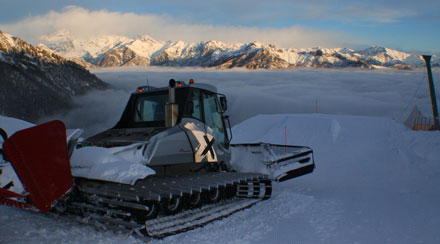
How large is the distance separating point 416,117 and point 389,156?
1219 centimetres

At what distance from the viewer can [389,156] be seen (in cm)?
1565

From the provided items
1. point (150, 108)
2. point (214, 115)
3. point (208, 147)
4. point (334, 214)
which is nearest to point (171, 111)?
point (208, 147)

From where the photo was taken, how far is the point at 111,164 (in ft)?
15.6

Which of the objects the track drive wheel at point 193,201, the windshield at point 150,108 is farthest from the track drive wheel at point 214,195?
the windshield at point 150,108

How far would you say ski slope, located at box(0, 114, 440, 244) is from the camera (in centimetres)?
504

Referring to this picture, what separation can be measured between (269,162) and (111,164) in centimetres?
422

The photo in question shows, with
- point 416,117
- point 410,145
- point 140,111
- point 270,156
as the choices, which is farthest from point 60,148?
point 416,117

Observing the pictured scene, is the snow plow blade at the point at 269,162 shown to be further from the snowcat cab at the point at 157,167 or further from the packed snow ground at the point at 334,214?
the packed snow ground at the point at 334,214

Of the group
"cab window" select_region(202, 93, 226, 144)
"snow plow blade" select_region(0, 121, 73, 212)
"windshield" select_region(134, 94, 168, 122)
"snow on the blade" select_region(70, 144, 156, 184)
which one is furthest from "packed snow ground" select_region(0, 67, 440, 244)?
"windshield" select_region(134, 94, 168, 122)

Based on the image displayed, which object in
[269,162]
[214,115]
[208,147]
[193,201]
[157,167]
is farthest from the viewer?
[269,162]

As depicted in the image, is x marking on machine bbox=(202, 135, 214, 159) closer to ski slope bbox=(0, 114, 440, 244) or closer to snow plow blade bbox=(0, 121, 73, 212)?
ski slope bbox=(0, 114, 440, 244)

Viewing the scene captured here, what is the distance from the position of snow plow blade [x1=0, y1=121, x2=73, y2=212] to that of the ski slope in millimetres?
811

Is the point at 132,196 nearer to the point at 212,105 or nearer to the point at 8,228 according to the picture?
the point at 8,228

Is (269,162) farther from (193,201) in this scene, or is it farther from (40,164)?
(40,164)
